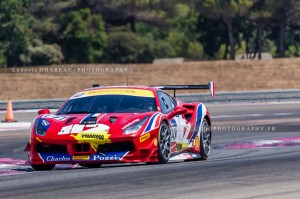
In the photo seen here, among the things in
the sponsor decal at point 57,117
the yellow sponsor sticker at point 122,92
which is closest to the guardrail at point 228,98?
the yellow sponsor sticker at point 122,92

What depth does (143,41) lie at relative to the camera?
58625mm

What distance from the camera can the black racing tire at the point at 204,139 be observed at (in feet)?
45.6

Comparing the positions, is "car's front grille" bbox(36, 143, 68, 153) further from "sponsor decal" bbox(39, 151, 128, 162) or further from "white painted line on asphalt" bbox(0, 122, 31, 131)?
"white painted line on asphalt" bbox(0, 122, 31, 131)

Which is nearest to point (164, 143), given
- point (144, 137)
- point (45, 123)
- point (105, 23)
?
point (144, 137)

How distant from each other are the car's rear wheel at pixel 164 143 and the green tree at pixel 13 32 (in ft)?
139

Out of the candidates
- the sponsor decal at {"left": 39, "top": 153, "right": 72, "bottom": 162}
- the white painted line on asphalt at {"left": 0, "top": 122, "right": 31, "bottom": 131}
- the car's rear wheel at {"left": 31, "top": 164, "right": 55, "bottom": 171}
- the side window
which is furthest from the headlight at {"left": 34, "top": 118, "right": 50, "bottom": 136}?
the white painted line on asphalt at {"left": 0, "top": 122, "right": 31, "bottom": 131}

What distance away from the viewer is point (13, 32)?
180 ft

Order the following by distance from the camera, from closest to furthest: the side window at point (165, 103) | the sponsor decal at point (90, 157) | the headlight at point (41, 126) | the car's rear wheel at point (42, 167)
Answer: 1. the sponsor decal at point (90, 157)
2. the headlight at point (41, 126)
3. the car's rear wheel at point (42, 167)
4. the side window at point (165, 103)

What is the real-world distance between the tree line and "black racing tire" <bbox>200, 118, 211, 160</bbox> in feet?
134

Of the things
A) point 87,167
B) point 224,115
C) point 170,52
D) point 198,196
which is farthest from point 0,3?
point 198,196

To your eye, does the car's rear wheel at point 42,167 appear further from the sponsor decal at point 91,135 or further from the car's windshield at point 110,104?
the car's windshield at point 110,104

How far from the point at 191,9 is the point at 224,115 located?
41.4m

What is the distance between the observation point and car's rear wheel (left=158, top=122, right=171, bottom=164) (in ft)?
40.0

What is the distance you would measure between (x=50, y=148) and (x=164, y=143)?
153cm
